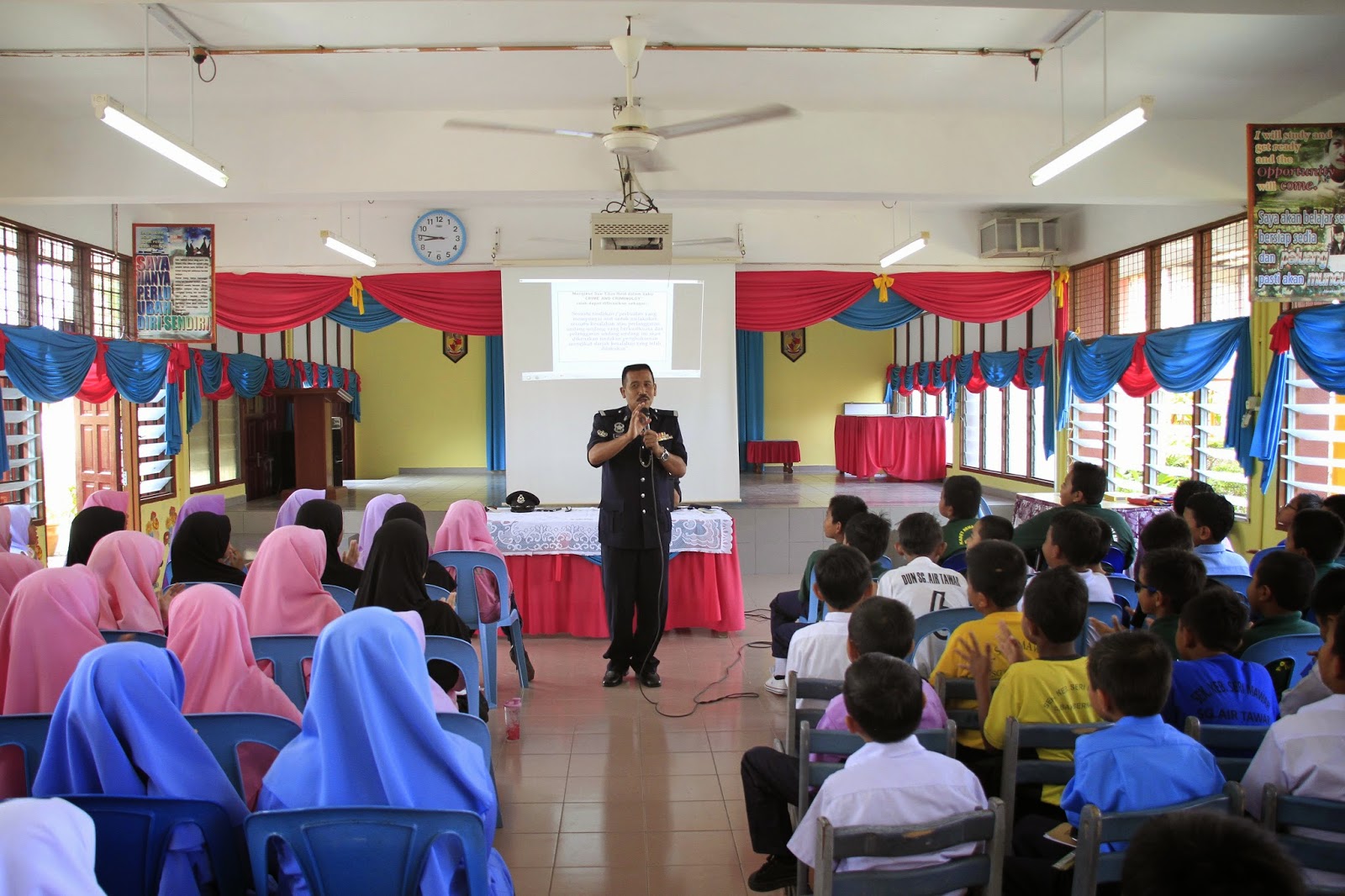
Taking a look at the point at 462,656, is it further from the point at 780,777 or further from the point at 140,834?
the point at 140,834

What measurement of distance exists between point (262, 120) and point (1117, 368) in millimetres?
7228

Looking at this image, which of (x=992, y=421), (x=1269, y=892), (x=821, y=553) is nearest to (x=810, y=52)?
(x=821, y=553)

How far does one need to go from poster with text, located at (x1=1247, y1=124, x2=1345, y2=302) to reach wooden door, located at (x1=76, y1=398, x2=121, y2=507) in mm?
9349

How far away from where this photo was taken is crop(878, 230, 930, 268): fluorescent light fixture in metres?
7.80

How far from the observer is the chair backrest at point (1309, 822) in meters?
1.66

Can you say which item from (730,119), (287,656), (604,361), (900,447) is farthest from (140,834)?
(900,447)

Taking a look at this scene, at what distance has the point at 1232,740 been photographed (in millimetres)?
2043

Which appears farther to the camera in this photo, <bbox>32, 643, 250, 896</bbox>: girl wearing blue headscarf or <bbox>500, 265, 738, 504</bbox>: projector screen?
<bbox>500, 265, 738, 504</bbox>: projector screen

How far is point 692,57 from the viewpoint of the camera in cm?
557

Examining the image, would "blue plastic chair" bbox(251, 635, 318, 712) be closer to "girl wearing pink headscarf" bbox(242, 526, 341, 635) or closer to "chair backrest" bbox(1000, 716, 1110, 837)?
"girl wearing pink headscarf" bbox(242, 526, 341, 635)

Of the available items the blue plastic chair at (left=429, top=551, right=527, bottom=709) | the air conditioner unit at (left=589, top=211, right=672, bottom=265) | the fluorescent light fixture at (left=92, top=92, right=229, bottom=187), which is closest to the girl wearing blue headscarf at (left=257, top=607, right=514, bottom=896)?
the blue plastic chair at (left=429, top=551, right=527, bottom=709)

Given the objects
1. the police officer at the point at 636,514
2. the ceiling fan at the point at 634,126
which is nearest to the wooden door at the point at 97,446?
the ceiling fan at the point at 634,126

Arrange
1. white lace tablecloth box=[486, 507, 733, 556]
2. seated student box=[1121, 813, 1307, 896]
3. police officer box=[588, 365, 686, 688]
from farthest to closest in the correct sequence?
white lace tablecloth box=[486, 507, 733, 556]
police officer box=[588, 365, 686, 688]
seated student box=[1121, 813, 1307, 896]

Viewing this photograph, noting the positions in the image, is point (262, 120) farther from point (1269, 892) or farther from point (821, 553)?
point (1269, 892)
